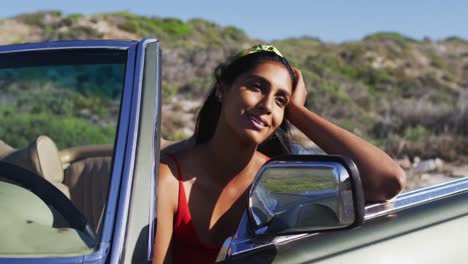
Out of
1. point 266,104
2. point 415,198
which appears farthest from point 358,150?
point 266,104

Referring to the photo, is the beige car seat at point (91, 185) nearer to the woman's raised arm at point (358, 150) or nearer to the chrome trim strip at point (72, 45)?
the chrome trim strip at point (72, 45)

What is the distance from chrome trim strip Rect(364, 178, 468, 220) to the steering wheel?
32.8 inches

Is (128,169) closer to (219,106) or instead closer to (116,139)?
(116,139)

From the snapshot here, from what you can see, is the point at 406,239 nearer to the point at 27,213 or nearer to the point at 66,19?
the point at 27,213

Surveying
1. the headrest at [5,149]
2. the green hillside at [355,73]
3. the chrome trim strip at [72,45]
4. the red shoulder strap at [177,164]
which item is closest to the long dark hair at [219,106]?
the red shoulder strap at [177,164]

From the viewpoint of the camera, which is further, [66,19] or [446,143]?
[66,19]

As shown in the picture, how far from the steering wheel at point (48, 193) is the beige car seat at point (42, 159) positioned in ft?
0.18

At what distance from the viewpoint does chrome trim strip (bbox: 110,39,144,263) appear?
172 centimetres

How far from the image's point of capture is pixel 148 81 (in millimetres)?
2025

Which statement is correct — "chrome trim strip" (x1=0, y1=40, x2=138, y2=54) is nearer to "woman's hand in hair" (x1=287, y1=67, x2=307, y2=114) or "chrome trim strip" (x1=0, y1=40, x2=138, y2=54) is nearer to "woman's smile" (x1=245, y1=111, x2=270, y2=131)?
"woman's smile" (x1=245, y1=111, x2=270, y2=131)

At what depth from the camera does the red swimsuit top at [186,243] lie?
2.19m

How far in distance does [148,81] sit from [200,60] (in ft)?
72.4

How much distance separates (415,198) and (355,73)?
3046 centimetres

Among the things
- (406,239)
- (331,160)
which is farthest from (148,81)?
(406,239)
